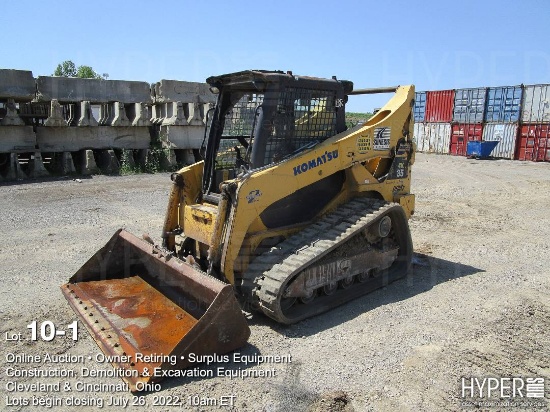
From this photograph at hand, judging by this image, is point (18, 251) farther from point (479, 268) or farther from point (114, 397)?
point (479, 268)

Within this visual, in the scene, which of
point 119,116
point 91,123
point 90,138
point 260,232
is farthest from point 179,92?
point 260,232

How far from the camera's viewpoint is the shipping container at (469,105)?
22250 millimetres

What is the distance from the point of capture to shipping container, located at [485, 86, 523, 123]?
20.9 metres

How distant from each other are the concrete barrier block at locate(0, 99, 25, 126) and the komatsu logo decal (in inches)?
426

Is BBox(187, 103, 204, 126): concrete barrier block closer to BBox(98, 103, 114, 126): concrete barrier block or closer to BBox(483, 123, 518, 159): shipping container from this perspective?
BBox(98, 103, 114, 126): concrete barrier block

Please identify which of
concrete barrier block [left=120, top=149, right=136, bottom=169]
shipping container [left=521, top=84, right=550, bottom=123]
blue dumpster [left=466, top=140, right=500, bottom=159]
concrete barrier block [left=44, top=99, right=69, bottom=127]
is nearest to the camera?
concrete barrier block [left=44, top=99, right=69, bottom=127]

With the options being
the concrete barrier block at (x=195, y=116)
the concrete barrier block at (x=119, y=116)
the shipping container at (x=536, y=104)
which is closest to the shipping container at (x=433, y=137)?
the shipping container at (x=536, y=104)

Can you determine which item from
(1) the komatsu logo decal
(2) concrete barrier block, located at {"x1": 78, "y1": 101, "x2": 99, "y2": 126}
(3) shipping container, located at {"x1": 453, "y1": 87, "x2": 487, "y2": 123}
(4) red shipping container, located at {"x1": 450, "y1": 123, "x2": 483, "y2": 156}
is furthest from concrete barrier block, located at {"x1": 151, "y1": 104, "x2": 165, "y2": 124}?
(3) shipping container, located at {"x1": 453, "y1": 87, "x2": 487, "y2": 123}

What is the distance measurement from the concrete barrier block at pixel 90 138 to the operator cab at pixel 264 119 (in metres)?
9.69

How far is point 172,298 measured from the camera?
15.0 ft

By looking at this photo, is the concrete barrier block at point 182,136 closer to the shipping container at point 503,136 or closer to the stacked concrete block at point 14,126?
the stacked concrete block at point 14,126

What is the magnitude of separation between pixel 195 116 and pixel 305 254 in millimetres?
11750

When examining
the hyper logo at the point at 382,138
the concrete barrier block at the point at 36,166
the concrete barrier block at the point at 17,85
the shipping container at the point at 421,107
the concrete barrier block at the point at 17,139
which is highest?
the shipping container at the point at 421,107

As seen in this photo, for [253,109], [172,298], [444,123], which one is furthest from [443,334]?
[444,123]
